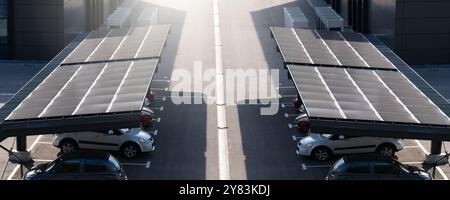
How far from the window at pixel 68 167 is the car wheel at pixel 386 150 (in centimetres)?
1189

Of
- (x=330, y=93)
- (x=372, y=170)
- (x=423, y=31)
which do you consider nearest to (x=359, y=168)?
(x=372, y=170)

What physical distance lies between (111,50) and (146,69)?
6.80 metres

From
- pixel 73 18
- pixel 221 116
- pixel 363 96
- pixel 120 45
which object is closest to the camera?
pixel 363 96

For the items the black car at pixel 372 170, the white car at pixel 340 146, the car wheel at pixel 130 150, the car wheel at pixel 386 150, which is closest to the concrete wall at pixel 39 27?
the car wheel at pixel 130 150

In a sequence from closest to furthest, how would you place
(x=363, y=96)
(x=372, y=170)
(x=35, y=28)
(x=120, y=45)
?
1. (x=372, y=170)
2. (x=363, y=96)
3. (x=120, y=45)
4. (x=35, y=28)

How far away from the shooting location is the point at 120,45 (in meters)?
44.7

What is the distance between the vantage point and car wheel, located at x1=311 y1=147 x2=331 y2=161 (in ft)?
105

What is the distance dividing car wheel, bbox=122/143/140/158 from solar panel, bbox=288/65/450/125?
692cm

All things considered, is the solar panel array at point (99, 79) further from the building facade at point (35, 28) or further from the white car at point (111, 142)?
the building facade at point (35, 28)

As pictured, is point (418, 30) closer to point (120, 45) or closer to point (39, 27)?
point (120, 45)

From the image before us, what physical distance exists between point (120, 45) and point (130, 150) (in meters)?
13.3

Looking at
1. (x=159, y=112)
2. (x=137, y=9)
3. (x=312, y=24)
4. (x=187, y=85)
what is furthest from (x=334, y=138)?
(x=137, y=9)

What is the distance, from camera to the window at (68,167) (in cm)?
2755

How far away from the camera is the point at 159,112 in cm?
3994
